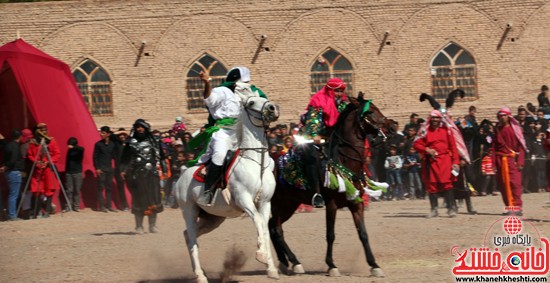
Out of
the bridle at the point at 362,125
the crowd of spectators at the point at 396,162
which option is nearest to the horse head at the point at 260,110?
the bridle at the point at 362,125

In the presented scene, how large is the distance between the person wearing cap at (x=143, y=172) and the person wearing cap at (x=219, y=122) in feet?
19.4

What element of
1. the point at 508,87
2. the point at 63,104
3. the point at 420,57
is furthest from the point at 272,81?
the point at 63,104

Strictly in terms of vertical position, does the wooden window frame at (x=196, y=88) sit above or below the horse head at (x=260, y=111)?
above

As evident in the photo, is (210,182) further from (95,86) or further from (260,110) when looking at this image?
(95,86)

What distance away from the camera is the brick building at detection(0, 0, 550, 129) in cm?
3678

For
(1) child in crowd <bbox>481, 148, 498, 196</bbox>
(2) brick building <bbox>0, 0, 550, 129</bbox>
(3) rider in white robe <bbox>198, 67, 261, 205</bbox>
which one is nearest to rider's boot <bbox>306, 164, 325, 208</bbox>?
(3) rider in white robe <bbox>198, 67, 261, 205</bbox>

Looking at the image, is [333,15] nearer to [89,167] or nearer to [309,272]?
[89,167]

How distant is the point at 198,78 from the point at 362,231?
2407cm

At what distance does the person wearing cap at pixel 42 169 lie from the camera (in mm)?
23484

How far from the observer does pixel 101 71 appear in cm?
3678

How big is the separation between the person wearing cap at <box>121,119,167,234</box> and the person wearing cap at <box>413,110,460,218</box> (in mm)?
4646

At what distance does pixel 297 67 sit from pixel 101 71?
21.2ft

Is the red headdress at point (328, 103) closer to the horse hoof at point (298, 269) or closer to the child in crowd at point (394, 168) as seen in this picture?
the horse hoof at point (298, 269)

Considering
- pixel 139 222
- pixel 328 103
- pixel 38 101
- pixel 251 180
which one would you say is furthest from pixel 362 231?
pixel 38 101
